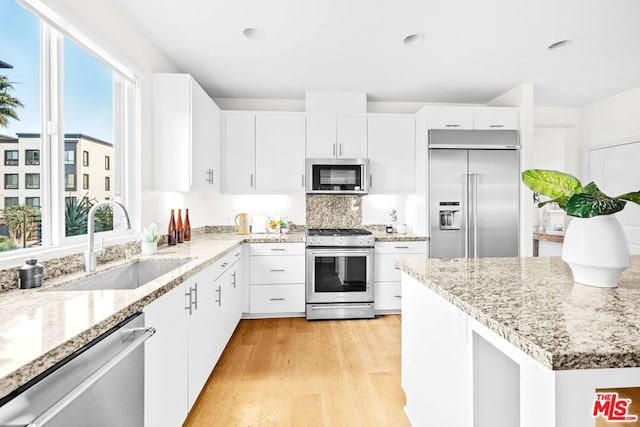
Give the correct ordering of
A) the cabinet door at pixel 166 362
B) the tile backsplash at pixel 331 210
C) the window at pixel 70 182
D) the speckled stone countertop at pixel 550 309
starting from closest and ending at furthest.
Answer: the speckled stone countertop at pixel 550 309 < the cabinet door at pixel 166 362 < the window at pixel 70 182 < the tile backsplash at pixel 331 210

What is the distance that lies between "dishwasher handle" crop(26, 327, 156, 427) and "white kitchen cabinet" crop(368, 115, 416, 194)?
118 inches

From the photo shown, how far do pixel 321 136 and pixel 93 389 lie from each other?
3187 millimetres

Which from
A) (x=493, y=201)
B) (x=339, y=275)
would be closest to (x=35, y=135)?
(x=339, y=275)

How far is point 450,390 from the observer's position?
1293 millimetres

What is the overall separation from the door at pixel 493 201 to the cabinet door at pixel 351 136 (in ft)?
3.84

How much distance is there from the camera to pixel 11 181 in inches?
61.1

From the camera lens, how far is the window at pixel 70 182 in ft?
6.18

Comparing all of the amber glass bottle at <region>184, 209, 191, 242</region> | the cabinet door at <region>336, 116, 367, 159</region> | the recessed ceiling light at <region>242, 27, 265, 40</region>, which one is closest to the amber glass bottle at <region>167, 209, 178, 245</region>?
the amber glass bottle at <region>184, 209, 191, 242</region>

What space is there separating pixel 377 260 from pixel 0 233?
9.61 ft

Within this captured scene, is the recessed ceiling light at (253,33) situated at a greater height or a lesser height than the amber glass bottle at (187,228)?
greater

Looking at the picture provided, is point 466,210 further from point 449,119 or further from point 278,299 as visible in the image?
point 278,299

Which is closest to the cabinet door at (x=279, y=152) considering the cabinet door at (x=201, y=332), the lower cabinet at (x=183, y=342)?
the lower cabinet at (x=183, y=342)

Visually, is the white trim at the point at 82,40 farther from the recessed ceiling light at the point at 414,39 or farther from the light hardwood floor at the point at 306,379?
the light hardwood floor at the point at 306,379

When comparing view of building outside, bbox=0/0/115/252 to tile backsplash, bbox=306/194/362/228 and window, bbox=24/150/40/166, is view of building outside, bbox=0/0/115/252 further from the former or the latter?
tile backsplash, bbox=306/194/362/228
